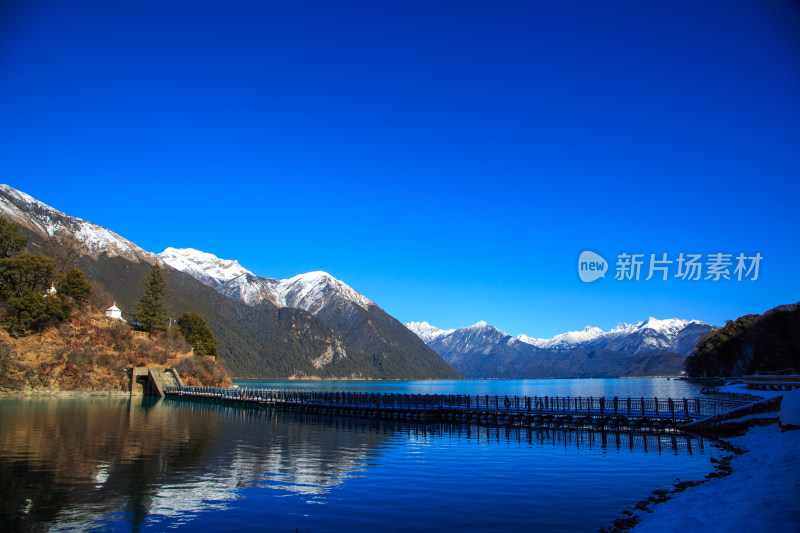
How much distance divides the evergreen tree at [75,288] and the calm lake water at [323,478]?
2634 inches

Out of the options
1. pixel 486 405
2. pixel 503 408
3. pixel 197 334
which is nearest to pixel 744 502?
pixel 503 408

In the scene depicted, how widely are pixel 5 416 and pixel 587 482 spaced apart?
5366cm

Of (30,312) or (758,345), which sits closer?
(30,312)

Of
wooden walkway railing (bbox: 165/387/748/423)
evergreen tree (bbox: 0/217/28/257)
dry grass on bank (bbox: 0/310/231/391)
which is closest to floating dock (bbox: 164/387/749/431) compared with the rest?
wooden walkway railing (bbox: 165/387/748/423)

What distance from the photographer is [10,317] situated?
8762cm

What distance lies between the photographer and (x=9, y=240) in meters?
105

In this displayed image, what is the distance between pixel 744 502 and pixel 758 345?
132 m

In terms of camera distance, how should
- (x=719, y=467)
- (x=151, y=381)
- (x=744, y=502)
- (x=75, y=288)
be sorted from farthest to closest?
(x=75, y=288)
(x=151, y=381)
(x=719, y=467)
(x=744, y=502)

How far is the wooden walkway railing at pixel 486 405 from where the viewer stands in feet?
151

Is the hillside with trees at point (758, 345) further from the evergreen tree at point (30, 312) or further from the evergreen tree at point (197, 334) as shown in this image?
the evergreen tree at point (30, 312)

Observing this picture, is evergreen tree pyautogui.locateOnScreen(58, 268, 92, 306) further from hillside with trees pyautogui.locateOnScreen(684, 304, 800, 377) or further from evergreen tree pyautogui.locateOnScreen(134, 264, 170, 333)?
hillside with trees pyautogui.locateOnScreen(684, 304, 800, 377)

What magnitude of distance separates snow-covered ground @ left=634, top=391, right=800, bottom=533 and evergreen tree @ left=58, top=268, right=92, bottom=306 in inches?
4321

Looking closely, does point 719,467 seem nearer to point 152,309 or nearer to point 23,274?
point 23,274

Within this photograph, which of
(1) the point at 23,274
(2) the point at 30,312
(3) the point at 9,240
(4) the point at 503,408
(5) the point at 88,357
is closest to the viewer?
(4) the point at 503,408
